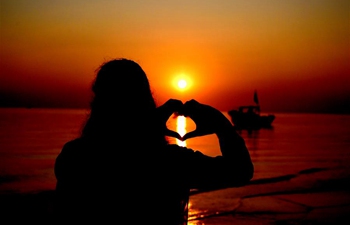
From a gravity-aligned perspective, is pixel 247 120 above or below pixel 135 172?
above

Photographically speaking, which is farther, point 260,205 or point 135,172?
point 260,205

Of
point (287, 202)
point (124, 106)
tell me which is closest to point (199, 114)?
point (124, 106)

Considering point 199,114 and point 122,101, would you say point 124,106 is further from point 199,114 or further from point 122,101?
point 199,114

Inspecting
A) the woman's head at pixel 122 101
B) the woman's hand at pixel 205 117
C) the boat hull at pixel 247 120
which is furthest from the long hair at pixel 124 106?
the boat hull at pixel 247 120

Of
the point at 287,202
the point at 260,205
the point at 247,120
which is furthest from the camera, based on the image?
the point at 247,120

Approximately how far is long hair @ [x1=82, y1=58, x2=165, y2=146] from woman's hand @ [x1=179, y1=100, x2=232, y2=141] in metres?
0.14

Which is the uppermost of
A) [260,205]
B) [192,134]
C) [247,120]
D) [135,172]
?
[247,120]

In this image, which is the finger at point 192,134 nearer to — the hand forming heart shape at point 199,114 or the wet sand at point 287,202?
the hand forming heart shape at point 199,114

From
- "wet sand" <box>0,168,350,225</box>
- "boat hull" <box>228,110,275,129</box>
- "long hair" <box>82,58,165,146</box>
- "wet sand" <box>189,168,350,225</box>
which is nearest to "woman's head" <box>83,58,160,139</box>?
"long hair" <box>82,58,165,146</box>

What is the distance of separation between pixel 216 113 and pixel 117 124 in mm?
425

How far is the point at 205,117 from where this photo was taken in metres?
1.65

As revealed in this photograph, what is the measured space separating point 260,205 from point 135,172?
355 inches

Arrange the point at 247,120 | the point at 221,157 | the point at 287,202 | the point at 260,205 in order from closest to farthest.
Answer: the point at 221,157 → the point at 260,205 → the point at 287,202 → the point at 247,120

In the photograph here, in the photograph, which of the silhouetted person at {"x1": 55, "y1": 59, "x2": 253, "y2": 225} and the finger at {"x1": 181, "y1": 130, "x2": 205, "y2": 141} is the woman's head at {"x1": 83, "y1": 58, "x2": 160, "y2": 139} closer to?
the silhouetted person at {"x1": 55, "y1": 59, "x2": 253, "y2": 225}
